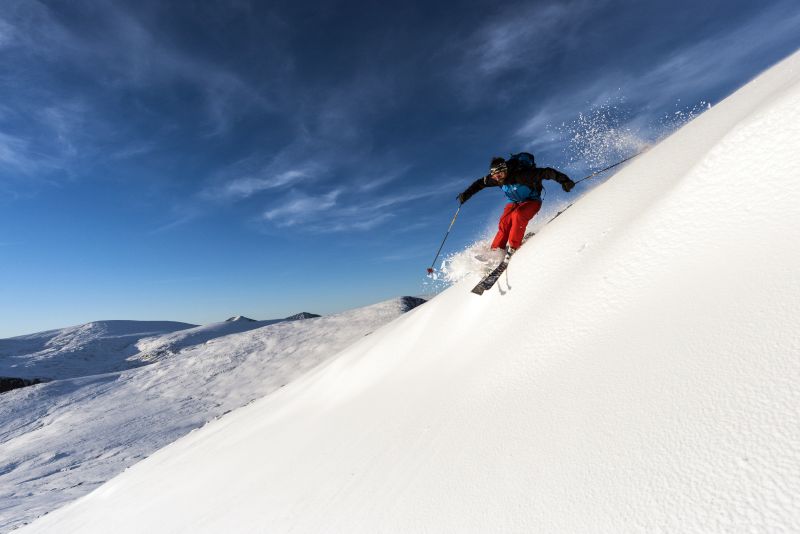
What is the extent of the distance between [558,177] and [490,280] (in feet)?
6.25

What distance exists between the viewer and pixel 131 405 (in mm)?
16781

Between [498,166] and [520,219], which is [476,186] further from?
[520,219]

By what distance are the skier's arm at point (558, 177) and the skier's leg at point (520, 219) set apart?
380mm

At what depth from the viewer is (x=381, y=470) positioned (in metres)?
2.47

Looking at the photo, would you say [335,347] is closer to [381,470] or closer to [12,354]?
[381,470]

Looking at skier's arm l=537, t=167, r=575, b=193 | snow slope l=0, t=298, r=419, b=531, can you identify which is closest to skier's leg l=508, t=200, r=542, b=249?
skier's arm l=537, t=167, r=575, b=193

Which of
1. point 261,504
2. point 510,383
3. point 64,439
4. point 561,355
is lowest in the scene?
point 64,439

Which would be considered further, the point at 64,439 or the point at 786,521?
the point at 64,439

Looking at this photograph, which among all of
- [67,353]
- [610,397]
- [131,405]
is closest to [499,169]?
[610,397]

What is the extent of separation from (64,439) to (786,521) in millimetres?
19656

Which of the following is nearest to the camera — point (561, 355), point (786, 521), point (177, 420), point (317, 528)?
point (786, 521)

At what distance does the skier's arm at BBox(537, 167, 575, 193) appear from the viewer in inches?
199

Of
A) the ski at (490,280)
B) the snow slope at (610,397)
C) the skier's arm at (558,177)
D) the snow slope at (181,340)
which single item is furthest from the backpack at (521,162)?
→ the snow slope at (181,340)

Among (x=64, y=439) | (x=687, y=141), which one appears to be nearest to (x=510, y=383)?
(x=687, y=141)
